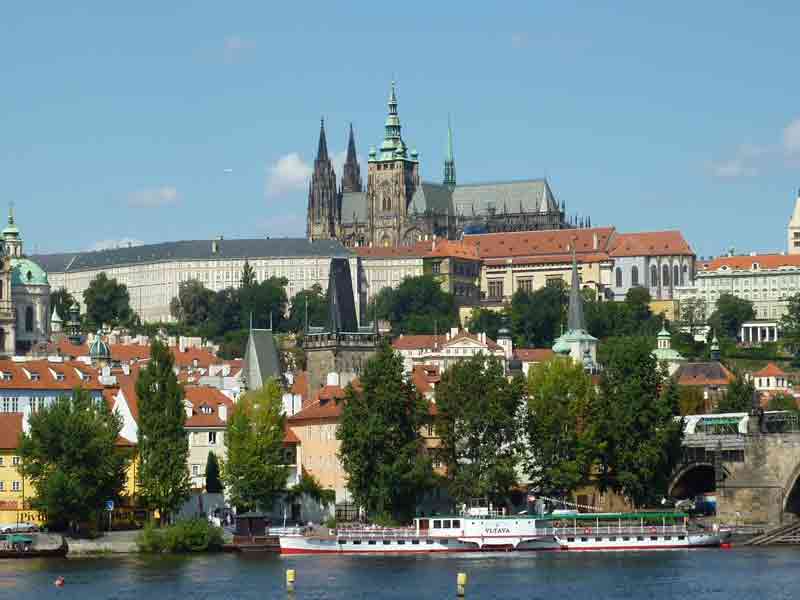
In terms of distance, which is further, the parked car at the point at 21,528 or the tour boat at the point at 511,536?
the tour boat at the point at 511,536

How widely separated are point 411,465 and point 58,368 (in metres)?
29.3

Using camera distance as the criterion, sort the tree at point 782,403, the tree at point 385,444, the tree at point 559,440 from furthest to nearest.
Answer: the tree at point 782,403, the tree at point 559,440, the tree at point 385,444

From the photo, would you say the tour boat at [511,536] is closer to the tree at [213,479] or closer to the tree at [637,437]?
the tree at [637,437]

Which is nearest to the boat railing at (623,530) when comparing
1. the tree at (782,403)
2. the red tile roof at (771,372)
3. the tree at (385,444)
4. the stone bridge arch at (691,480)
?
the tree at (385,444)

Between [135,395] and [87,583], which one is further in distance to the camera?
[135,395]

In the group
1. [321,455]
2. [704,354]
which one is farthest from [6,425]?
[704,354]

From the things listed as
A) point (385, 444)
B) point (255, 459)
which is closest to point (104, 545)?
point (255, 459)

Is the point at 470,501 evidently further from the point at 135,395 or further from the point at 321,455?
the point at 135,395

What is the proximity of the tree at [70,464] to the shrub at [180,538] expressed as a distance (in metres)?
2.43

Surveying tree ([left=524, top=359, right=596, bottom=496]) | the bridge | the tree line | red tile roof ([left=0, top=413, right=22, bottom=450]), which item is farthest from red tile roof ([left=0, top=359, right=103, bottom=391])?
the bridge

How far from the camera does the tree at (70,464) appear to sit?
90.8 m

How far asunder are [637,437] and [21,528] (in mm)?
26109

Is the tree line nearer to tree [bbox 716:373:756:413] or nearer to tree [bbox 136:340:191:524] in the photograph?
tree [bbox 136:340:191:524]

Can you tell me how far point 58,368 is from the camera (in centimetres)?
11719
